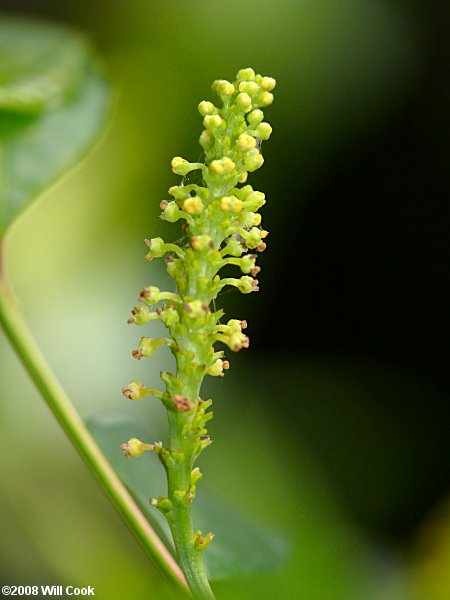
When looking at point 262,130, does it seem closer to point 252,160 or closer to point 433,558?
point 252,160

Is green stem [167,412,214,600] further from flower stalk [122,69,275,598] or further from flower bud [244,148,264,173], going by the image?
flower bud [244,148,264,173]

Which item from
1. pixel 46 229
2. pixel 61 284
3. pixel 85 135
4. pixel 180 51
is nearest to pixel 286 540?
pixel 85 135

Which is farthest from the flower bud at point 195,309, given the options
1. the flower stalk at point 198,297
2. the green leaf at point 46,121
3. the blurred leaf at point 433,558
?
the blurred leaf at point 433,558

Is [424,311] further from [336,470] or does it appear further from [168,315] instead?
[168,315]

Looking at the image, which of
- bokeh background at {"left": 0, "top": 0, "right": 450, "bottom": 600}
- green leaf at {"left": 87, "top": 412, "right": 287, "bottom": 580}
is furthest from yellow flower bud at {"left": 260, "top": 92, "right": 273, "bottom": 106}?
bokeh background at {"left": 0, "top": 0, "right": 450, "bottom": 600}

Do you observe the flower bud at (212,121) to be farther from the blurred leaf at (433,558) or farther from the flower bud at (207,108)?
the blurred leaf at (433,558)

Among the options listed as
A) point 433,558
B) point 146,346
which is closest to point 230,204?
point 146,346
